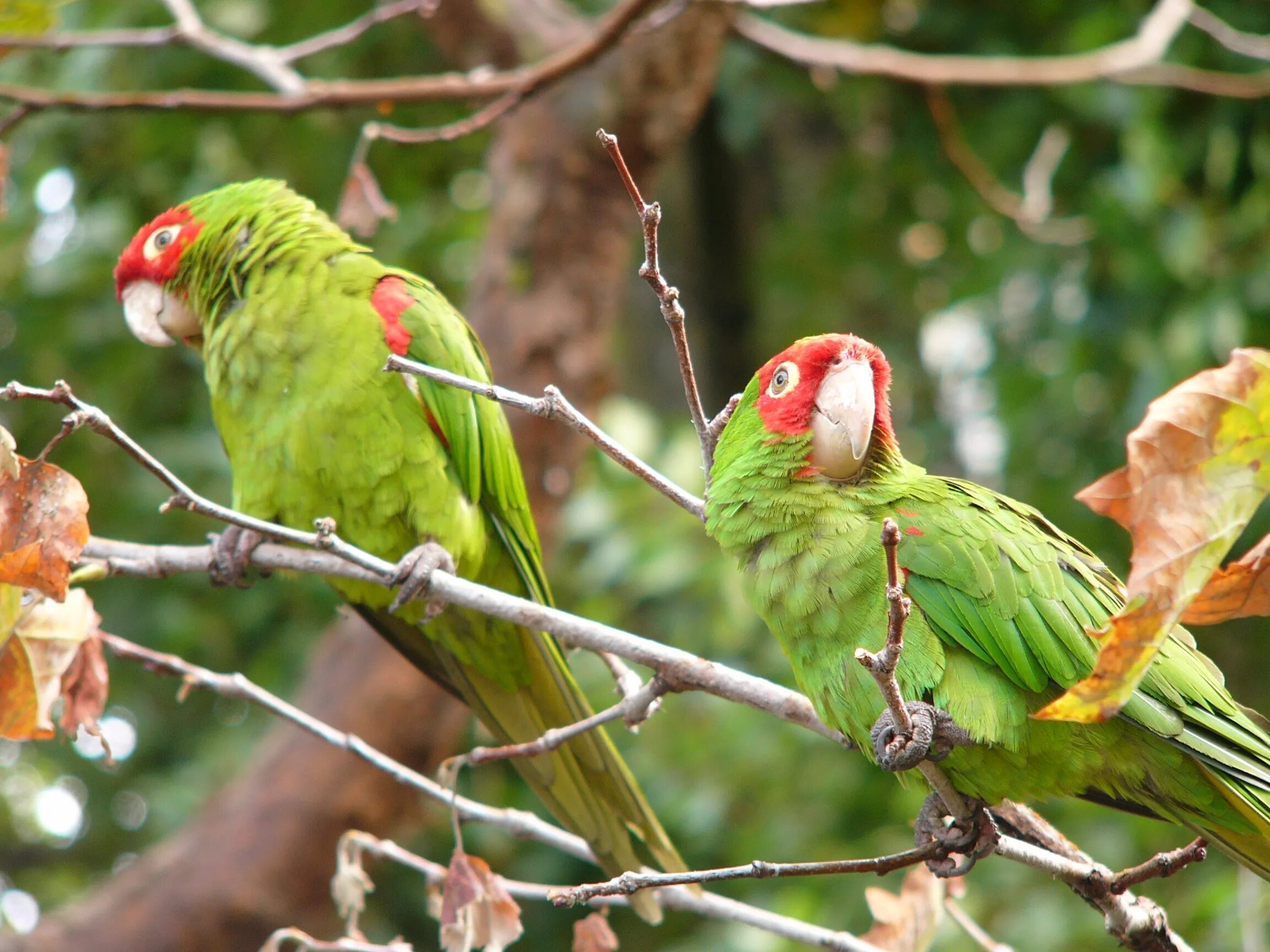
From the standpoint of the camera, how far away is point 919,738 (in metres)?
1.80

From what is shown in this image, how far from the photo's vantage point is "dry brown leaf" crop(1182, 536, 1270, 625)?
4.39 feet

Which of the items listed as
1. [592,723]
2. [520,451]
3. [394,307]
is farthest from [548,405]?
[520,451]

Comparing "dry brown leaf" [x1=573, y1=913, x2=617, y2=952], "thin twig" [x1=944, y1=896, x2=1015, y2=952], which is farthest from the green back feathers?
"thin twig" [x1=944, y1=896, x2=1015, y2=952]

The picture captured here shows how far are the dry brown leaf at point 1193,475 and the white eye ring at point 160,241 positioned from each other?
2526 millimetres

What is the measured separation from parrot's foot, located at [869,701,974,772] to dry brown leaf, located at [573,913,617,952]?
0.72 metres

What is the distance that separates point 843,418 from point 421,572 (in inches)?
39.0

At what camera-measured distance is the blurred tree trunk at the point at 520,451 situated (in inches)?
173

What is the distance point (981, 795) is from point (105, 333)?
436 centimetres

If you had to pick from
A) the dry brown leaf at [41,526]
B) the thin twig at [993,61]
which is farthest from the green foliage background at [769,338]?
the dry brown leaf at [41,526]

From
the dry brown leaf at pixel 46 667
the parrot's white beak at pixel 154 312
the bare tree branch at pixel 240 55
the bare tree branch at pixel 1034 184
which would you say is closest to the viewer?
the dry brown leaf at pixel 46 667

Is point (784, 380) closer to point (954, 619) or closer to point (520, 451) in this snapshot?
point (954, 619)

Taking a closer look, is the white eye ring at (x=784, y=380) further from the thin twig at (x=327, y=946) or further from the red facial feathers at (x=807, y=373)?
the thin twig at (x=327, y=946)

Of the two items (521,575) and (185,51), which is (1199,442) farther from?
(185,51)

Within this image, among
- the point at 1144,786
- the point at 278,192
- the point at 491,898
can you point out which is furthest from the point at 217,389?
the point at 1144,786
